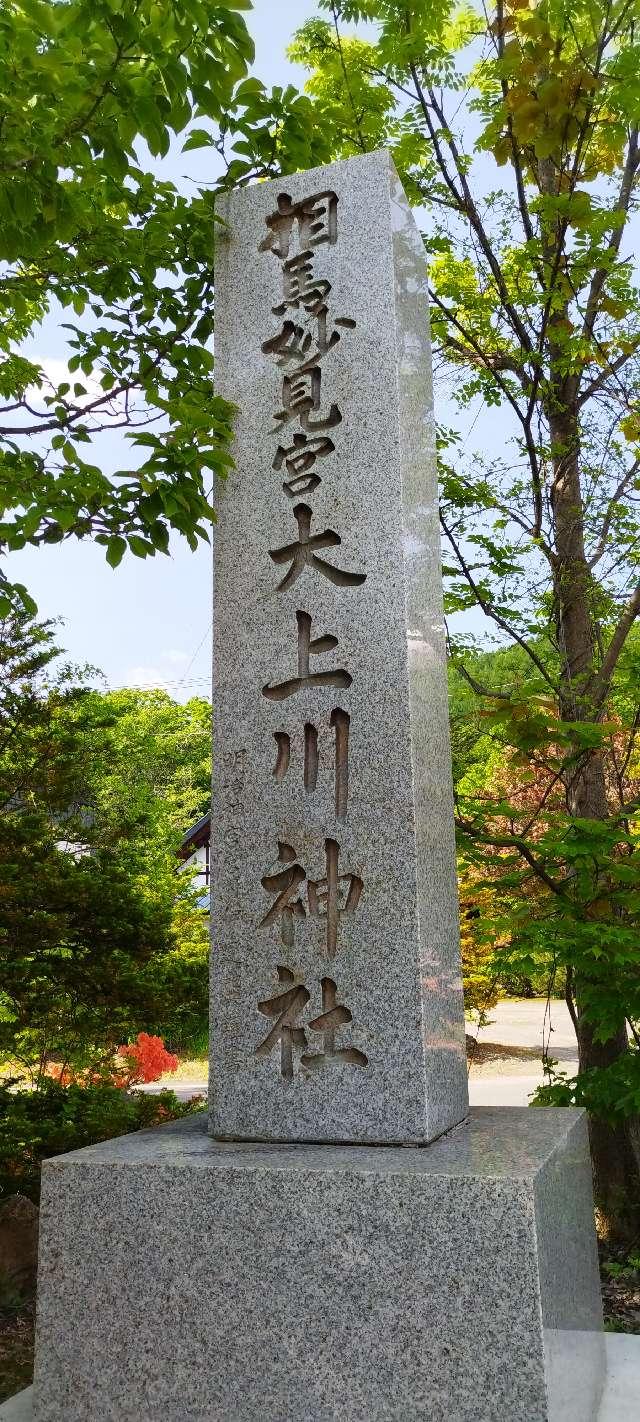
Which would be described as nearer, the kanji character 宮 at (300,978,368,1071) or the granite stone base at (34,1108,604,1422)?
the granite stone base at (34,1108,604,1422)

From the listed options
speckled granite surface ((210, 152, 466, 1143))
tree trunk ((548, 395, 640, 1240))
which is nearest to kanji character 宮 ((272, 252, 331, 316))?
speckled granite surface ((210, 152, 466, 1143))

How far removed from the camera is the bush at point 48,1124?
4.55 meters

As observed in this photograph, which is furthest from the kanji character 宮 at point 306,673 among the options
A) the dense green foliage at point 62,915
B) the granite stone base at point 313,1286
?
the dense green foliage at point 62,915

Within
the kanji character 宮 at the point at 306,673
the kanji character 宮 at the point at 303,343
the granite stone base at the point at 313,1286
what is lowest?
the granite stone base at the point at 313,1286

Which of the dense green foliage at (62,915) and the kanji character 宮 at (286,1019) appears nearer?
the kanji character 宮 at (286,1019)

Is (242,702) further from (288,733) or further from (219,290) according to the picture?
(219,290)

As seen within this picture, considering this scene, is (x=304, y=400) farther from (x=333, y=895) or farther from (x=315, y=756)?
(x=333, y=895)

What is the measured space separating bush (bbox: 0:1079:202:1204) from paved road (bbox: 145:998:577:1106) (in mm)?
4613

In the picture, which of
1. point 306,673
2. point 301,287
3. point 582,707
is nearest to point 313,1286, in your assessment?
point 306,673

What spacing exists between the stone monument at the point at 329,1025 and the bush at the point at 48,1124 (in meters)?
2.12

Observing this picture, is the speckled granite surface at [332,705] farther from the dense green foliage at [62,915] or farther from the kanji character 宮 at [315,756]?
the dense green foliage at [62,915]

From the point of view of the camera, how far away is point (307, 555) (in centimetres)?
276

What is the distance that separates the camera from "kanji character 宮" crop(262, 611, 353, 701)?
2.65 meters

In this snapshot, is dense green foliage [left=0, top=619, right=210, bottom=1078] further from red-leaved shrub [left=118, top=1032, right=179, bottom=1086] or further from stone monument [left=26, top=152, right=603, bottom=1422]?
stone monument [left=26, top=152, right=603, bottom=1422]
